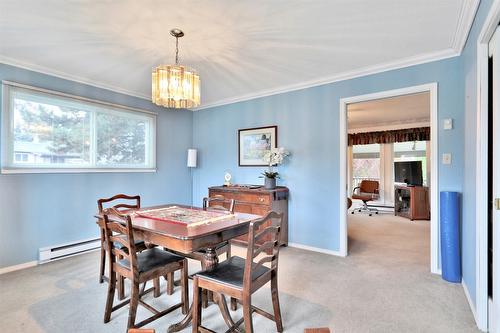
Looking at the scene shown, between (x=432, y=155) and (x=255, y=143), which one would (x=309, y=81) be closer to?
(x=255, y=143)

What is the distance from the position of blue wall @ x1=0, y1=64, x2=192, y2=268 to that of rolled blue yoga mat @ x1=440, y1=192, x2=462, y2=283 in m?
3.93

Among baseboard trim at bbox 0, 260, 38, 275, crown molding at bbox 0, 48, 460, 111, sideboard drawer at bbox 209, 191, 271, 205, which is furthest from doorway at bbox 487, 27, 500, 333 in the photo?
baseboard trim at bbox 0, 260, 38, 275

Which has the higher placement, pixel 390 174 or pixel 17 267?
pixel 390 174

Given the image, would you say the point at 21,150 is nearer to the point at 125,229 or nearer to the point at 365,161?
the point at 125,229

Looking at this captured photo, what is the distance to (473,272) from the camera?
6.77 ft

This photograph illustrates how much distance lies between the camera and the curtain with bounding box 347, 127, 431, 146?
6273 millimetres

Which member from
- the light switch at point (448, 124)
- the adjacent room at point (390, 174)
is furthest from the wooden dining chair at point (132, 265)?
the light switch at point (448, 124)

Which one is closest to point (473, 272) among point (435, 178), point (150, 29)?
point (435, 178)

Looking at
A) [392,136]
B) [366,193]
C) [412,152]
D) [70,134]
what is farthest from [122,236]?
[412,152]

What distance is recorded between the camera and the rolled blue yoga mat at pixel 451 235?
256 centimetres

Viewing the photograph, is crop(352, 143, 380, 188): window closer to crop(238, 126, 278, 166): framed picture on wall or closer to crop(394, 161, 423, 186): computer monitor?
crop(394, 161, 423, 186): computer monitor

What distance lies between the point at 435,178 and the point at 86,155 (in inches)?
171

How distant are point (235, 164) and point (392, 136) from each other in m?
4.61

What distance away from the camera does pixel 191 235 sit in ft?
5.39
